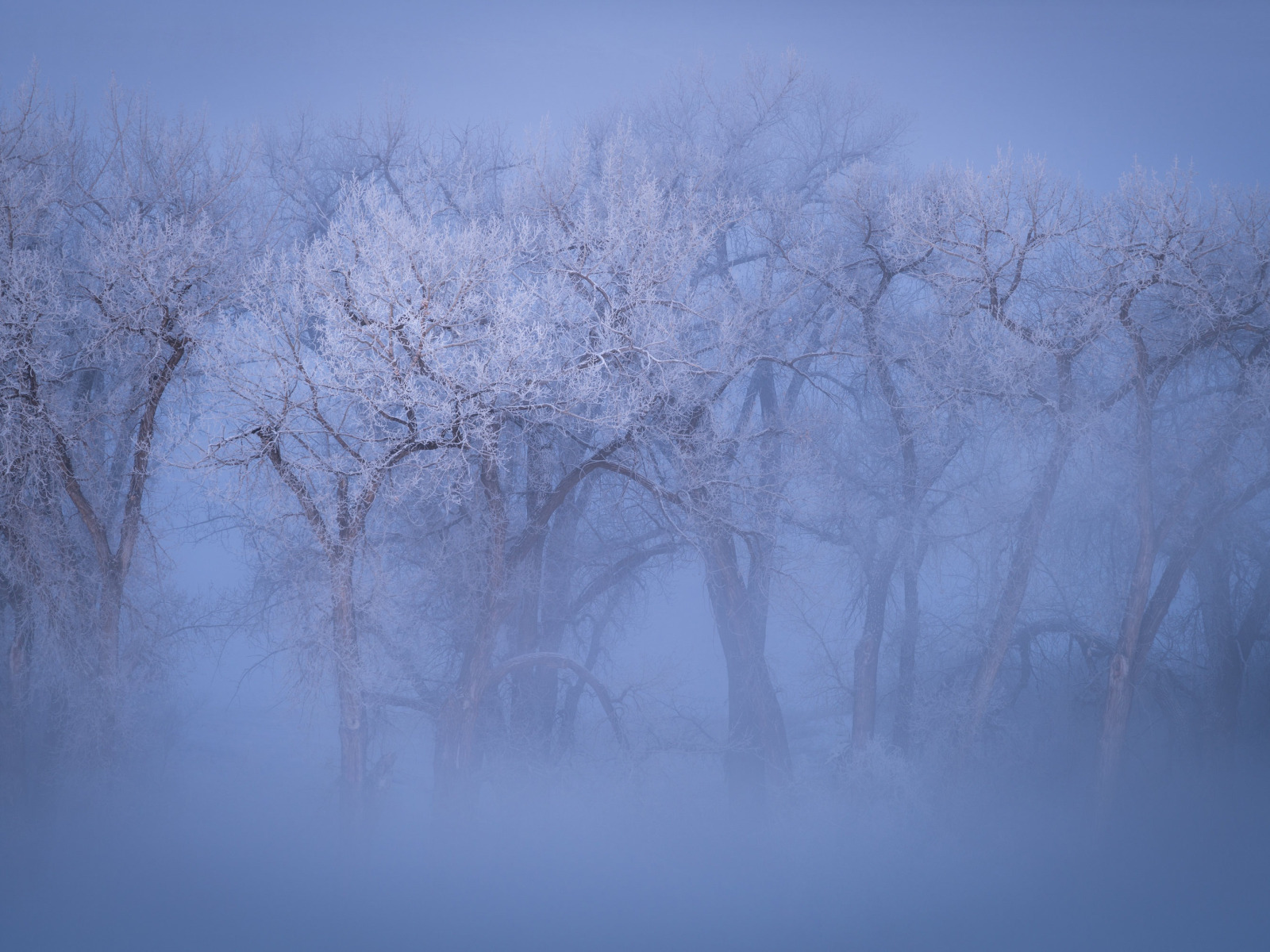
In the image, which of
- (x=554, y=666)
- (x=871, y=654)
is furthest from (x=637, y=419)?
(x=871, y=654)

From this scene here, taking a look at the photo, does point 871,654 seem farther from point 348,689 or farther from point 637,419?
point 348,689

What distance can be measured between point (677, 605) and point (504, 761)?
207 inches

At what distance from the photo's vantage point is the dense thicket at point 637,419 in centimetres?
1170

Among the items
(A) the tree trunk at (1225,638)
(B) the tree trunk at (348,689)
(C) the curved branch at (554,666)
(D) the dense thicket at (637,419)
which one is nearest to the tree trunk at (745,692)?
(D) the dense thicket at (637,419)

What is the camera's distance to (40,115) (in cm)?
1358

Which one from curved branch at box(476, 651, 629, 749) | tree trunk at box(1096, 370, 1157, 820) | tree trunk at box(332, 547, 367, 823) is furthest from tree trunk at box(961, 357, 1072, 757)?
tree trunk at box(332, 547, 367, 823)

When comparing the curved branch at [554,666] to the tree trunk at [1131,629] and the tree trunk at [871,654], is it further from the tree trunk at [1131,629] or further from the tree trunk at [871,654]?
the tree trunk at [1131,629]

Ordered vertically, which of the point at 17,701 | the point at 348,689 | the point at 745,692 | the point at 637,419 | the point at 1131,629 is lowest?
the point at 745,692

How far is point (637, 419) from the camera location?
43.9 feet

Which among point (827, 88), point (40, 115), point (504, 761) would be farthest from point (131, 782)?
point (827, 88)

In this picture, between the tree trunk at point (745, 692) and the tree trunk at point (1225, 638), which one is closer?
the tree trunk at point (1225, 638)

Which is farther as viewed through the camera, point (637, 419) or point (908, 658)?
point (908, 658)

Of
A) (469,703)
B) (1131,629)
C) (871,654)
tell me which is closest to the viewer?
(469,703)

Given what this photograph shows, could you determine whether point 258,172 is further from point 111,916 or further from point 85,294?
point 111,916
